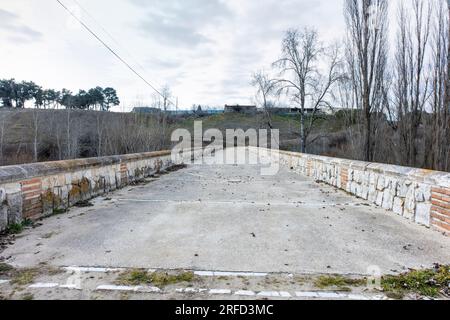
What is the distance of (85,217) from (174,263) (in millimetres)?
2288

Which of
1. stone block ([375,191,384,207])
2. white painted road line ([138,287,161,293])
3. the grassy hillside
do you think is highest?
the grassy hillside

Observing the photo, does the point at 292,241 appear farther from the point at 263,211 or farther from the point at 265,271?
the point at 263,211

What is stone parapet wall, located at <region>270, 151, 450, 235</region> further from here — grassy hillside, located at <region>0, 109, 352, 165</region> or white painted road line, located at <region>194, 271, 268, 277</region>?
grassy hillside, located at <region>0, 109, 352, 165</region>

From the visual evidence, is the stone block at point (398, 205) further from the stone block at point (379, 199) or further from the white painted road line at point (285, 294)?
the white painted road line at point (285, 294)

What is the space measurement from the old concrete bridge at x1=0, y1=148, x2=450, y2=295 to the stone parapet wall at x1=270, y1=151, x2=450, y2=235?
2 centimetres

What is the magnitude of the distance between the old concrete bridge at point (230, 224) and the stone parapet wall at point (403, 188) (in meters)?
0.02

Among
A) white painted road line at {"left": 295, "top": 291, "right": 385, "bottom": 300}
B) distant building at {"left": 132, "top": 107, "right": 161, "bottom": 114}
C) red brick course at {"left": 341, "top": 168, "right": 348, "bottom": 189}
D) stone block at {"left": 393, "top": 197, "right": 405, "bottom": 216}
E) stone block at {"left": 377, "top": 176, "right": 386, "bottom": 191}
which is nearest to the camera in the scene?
white painted road line at {"left": 295, "top": 291, "right": 385, "bottom": 300}

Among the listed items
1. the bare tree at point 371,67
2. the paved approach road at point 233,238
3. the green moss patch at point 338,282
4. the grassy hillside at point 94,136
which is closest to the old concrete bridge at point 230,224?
the paved approach road at point 233,238

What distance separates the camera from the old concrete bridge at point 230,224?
2791 mm

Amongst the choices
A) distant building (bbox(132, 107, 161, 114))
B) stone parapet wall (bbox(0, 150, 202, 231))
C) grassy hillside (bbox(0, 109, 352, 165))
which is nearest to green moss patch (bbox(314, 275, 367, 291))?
stone parapet wall (bbox(0, 150, 202, 231))

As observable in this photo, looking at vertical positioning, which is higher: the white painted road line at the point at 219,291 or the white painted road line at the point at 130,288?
the white painted road line at the point at 130,288

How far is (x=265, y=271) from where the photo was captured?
2.55 m

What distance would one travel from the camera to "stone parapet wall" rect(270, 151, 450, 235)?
3686 millimetres
